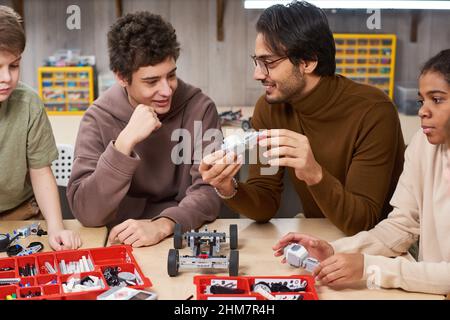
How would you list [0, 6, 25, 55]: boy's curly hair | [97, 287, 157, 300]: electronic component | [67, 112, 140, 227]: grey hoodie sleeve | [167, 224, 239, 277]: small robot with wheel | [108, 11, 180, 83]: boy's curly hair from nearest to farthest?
[97, 287, 157, 300]: electronic component < [167, 224, 239, 277]: small robot with wheel < [0, 6, 25, 55]: boy's curly hair < [67, 112, 140, 227]: grey hoodie sleeve < [108, 11, 180, 83]: boy's curly hair

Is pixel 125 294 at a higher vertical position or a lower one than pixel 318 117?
lower

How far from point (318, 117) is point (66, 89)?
177cm

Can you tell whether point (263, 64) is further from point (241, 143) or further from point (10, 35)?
point (10, 35)

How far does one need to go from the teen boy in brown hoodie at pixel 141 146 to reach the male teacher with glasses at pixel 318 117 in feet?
0.58

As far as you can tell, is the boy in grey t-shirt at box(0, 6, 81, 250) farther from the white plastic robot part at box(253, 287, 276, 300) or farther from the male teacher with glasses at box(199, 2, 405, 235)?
the white plastic robot part at box(253, 287, 276, 300)

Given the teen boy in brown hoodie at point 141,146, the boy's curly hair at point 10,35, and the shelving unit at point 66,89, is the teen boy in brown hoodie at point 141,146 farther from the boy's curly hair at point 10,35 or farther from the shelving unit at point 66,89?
the shelving unit at point 66,89

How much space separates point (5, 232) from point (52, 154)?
254 mm

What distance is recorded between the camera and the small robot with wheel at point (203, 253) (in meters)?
1.35

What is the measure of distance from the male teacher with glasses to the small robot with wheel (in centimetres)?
21

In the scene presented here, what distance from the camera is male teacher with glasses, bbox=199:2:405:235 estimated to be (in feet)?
5.62

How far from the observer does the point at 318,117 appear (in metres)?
1.83

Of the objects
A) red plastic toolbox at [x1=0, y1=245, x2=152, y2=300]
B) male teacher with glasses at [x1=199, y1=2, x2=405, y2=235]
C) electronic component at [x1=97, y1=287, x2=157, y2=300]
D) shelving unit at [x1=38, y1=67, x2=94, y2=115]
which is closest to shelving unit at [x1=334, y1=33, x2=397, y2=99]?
shelving unit at [x1=38, y1=67, x2=94, y2=115]

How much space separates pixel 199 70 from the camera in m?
3.39

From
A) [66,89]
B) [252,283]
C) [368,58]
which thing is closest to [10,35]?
[252,283]
